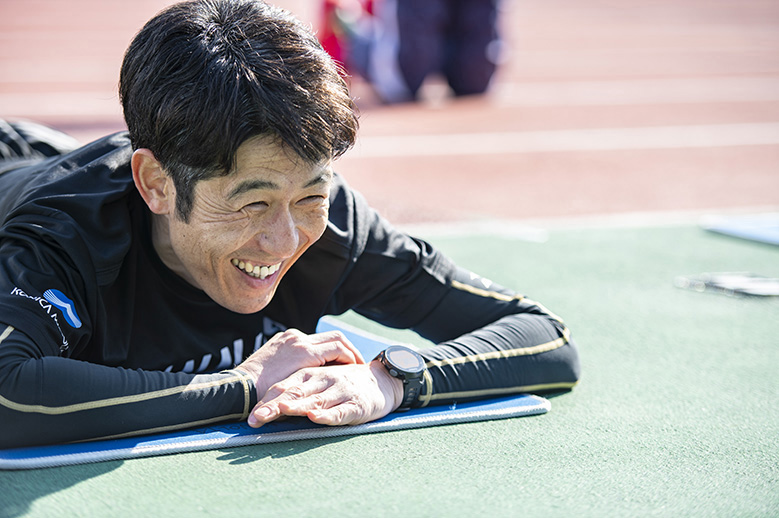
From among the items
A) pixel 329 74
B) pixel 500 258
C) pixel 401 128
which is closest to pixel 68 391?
pixel 329 74

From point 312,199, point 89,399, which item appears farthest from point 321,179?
point 89,399

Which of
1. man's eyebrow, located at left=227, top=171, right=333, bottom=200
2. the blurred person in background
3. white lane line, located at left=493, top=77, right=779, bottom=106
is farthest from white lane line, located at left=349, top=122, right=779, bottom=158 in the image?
man's eyebrow, located at left=227, top=171, right=333, bottom=200

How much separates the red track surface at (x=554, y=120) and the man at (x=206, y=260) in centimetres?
360

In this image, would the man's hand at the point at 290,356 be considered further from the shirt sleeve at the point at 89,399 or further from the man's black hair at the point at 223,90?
the man's black hair at the point at 223,90

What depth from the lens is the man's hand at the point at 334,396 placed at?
8.31 feet

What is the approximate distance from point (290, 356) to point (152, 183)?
61 cm

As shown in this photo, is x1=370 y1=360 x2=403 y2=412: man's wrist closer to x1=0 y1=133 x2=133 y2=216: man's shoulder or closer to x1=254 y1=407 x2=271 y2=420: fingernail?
x1=254 y1=407 x2=271 y2=420: fingernail

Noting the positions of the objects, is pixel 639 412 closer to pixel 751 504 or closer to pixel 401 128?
pixel 751 504

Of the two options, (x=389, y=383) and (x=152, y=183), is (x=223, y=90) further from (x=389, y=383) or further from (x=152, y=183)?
(x=389, y=383)

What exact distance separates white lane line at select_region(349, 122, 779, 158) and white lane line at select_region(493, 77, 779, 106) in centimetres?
208

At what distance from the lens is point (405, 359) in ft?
9.30

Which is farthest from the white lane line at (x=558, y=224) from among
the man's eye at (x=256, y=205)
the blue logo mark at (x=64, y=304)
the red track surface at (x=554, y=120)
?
the blue logo mark at (x=64, y=304)

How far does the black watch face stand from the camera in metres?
2.80

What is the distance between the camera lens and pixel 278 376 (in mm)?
2629
